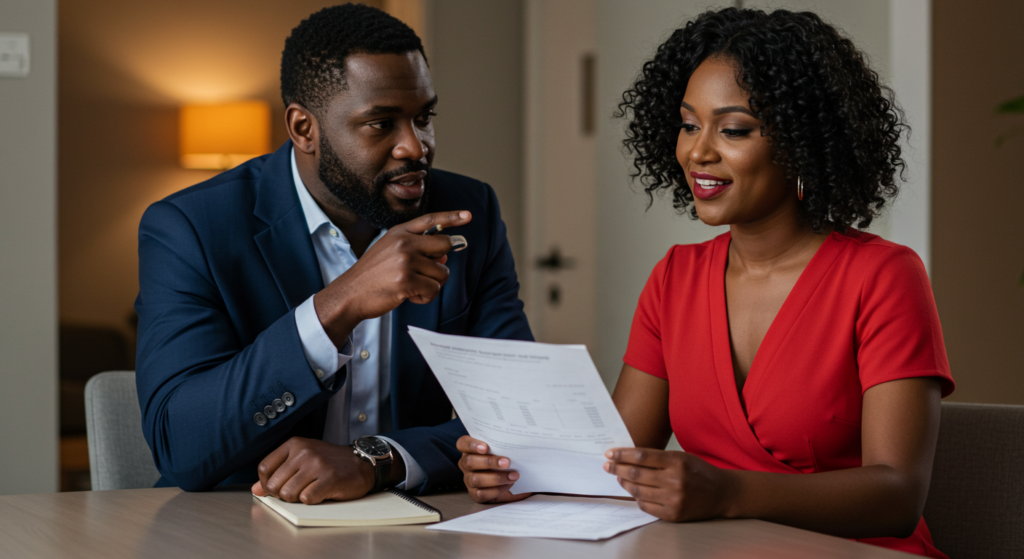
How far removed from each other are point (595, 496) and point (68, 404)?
3362 millimetres

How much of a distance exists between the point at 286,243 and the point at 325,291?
27 cm

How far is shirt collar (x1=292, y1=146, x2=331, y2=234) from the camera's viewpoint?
159cm

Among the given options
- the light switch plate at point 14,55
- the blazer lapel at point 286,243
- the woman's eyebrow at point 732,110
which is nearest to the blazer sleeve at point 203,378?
the blazer lapel at point 286,243

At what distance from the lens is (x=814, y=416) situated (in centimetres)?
129

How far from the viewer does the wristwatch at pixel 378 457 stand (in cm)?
121

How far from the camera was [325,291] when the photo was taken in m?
1.28

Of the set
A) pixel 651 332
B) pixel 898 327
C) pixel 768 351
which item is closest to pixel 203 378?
pixel 651 332

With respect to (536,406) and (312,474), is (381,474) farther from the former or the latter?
(536,406)

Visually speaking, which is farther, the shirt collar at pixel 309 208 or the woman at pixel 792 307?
the shirt collar at pixel 309 208

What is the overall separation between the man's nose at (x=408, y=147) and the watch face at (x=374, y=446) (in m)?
0.52

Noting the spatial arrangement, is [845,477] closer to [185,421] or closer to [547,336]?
[185,421]

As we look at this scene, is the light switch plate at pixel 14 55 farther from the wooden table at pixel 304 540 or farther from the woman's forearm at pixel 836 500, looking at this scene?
the woman's forearm at pixel 836 500

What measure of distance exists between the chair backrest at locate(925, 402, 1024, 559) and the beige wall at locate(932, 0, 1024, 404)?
3.95ft

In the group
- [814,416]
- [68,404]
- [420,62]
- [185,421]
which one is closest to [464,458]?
[185,421]
